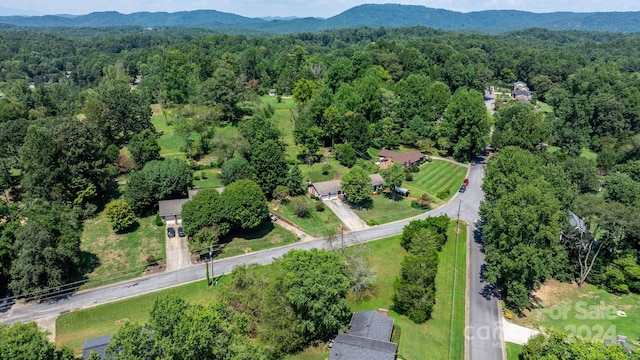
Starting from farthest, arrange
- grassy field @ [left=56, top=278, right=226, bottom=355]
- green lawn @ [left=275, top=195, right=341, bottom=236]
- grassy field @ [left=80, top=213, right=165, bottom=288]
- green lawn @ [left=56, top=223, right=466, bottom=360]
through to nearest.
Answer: green lawn @ [left=275, top=195, right=341, bottom=236] < grassy field @ [left=80, top=213, right=165, bottom=288] < grassy field @ [left=56, top=278, right=226, bottom=355] < green lawn @ [left=56, top=223, right=466, bottom=360]

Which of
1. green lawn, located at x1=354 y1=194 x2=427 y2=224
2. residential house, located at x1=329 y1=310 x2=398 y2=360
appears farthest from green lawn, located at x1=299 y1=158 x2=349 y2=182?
residential house, located at x1=329 y1=310 x2=398 y2=360

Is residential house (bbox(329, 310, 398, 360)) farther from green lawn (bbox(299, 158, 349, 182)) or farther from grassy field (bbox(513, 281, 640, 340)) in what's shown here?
green lawn (bbox(299, 158, 349, 182))

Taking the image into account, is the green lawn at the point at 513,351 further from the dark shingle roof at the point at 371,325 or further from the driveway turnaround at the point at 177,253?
the driveway turnaround at the point at 177,253

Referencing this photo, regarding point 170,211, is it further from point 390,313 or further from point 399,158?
point 399,158

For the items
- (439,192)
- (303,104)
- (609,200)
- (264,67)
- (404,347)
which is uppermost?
(264,67)

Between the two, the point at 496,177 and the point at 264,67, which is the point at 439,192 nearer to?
the point at 496,177

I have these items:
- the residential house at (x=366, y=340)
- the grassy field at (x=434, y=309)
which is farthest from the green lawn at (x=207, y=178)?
the residential house at (x=366, y=340)

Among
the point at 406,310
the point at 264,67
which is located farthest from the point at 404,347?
the point at 264,67
